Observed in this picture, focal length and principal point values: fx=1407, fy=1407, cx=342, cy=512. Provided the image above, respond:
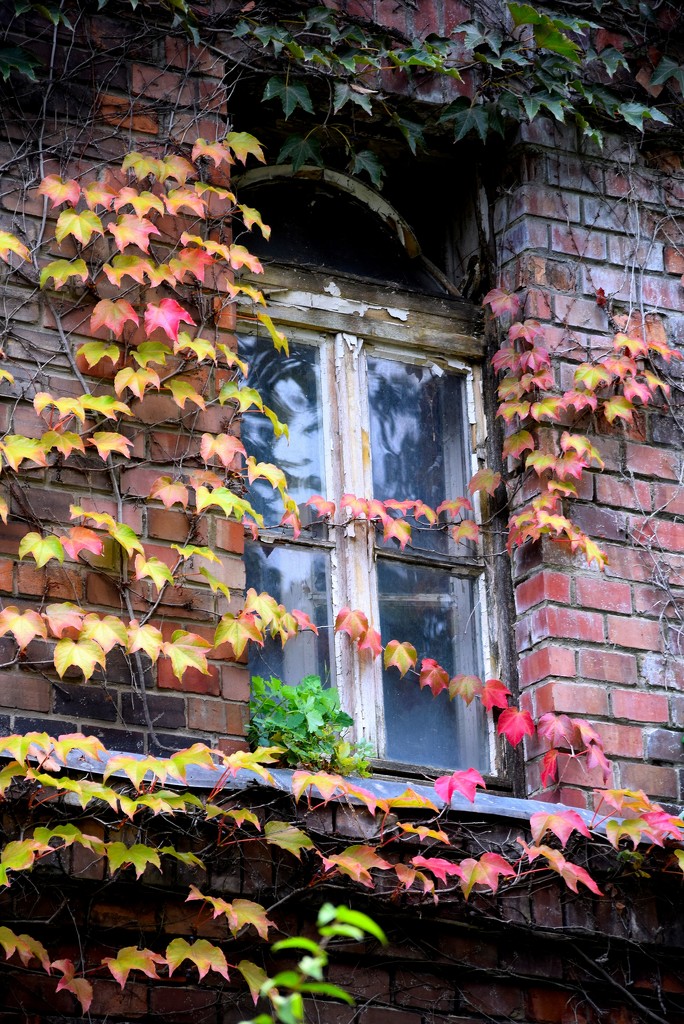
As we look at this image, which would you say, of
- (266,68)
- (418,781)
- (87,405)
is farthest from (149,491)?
(266,68)

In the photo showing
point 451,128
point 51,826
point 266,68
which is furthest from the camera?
point 451,128

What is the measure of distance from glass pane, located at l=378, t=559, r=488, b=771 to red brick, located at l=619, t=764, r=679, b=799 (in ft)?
1.36

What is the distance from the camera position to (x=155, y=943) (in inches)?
128

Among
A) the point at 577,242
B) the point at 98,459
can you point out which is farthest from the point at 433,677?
the point at 577,242

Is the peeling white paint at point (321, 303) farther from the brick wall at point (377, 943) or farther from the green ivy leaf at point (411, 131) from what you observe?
the brick wall at point (377, 943)

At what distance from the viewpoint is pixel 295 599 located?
4.09 meters

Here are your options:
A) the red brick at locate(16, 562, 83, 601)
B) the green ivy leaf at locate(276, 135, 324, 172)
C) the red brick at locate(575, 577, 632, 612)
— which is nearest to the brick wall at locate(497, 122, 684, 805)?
the red brick at locate(575, 577, 632, 612)

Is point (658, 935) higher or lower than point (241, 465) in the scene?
lower

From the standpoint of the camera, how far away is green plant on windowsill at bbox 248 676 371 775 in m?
3.65

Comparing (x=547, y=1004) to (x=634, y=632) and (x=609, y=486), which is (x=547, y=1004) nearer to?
(x=634, y=632)

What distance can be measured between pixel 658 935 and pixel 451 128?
2563mm

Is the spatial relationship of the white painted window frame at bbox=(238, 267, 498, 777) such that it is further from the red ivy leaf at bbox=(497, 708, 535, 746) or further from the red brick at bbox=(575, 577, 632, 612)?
the red brick at bbox=(575, 577, 632, 612)

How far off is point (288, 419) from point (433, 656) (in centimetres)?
85

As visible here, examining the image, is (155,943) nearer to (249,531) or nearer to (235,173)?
(249,531)
